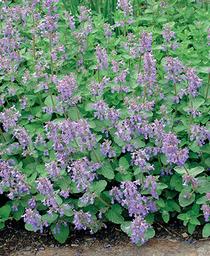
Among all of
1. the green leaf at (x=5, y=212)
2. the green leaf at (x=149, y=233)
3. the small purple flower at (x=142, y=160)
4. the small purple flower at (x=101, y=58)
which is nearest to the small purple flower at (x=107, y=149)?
the small purple flower at (x=142, y=160)

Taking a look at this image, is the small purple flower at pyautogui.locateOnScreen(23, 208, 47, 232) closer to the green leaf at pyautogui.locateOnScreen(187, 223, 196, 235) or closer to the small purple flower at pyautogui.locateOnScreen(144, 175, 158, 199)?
the small purple flower at pyautogui.locateOnScreen(144, 175, 158, 199)

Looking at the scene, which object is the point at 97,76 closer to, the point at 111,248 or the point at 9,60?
the point at 9,60

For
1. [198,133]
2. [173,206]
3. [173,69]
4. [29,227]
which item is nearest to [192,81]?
[173,69]

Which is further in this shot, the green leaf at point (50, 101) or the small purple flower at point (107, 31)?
the small purple flower at point (107, 31)

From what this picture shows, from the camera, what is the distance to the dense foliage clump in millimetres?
3650

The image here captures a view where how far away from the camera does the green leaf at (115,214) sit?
3.77m

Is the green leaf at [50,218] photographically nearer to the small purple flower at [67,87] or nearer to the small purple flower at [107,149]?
the small purple flower at [107,149]

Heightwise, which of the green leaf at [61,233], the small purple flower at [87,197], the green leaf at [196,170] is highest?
the green leaf at [196,170]

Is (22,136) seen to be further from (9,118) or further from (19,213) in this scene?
(19,213)

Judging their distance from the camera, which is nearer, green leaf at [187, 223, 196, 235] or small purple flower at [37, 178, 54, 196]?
small purple flower at [37, 178, 54, 196]

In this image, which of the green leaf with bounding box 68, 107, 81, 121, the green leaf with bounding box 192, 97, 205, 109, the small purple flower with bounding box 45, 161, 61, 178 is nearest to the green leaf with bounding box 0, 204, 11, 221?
the small purple flower with bounding box 45, 161, 61, 178

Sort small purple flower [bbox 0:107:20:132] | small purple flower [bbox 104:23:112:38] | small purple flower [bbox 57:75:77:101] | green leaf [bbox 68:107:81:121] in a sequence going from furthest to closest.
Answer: small purple flower [bbox 104:23:112:38] < green leaf [bbox 68:107:81:121] < small purple flower [bbox 0:107:20:132] < small purple flower [bbox 57:75:77:101]

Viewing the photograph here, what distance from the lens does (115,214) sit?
380 cm

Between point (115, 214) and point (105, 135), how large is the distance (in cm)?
49
